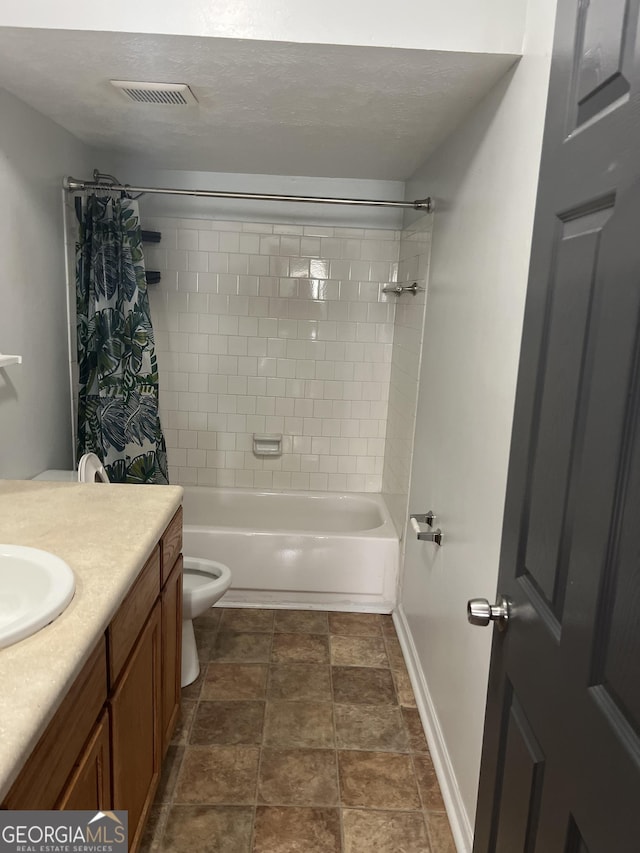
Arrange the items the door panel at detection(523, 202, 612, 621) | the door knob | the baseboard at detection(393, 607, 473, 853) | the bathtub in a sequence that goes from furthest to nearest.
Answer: the bathtub < the baseboard at detection(393, 607, 473, 853) < the door knob < the door panel at detection(523, 202, 612, 621)

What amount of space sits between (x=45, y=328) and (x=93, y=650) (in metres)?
1.62

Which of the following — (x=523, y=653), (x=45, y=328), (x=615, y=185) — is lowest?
(x=523, y=653)

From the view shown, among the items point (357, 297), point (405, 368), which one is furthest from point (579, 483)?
point (357, 297)

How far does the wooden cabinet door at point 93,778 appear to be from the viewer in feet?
3.58

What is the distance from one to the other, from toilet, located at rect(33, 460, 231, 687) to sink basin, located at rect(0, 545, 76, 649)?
29.5 inches

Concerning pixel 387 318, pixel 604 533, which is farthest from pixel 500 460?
pixel 387 318

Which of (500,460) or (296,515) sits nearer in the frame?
(500,460)

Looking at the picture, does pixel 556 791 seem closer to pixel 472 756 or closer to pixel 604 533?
pixel 604 533

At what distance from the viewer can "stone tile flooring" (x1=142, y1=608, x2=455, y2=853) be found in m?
1.79

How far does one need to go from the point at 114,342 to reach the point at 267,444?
1162 mm

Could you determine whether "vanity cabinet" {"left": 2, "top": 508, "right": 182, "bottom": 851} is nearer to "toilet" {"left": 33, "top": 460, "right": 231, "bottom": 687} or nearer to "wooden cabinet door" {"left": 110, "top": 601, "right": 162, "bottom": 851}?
"wooden cabinet door" {"left": 110, "top": 601, "right": 162, "bottom": 851}

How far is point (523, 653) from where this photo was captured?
108cm

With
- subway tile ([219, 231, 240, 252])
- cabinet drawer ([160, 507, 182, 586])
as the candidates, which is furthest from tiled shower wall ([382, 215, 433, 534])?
cabinet drawer ([160, 507, 182, 586])

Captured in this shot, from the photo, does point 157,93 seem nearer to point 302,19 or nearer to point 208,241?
point 302,19
